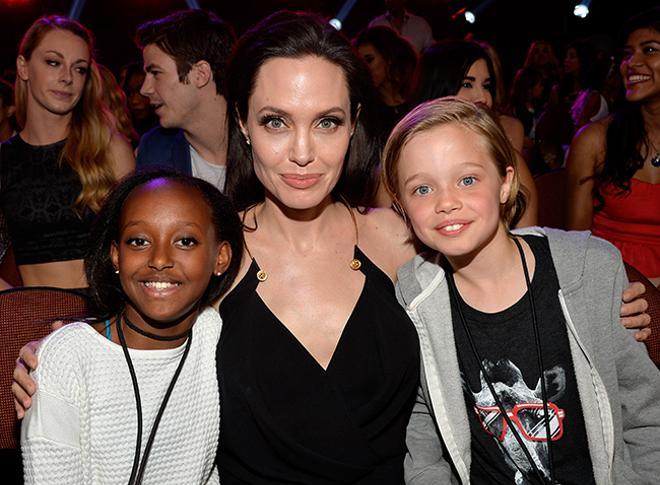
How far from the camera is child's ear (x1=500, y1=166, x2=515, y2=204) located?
1.91 metres

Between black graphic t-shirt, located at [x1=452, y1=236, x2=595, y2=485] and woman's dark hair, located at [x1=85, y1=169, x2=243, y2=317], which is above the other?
woman's dark hair, located at [x1=85, y1=169, x2=243, y2=317]

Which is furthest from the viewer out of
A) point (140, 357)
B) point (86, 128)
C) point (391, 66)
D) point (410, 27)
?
point (410, 27)

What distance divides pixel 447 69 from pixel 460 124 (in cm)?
166

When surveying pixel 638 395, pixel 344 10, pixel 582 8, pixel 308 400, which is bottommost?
pixel 308 400

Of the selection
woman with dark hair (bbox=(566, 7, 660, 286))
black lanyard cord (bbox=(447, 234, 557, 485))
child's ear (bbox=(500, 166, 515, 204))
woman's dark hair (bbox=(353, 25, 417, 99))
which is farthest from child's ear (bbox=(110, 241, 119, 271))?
woman's dark hair (bbox=(353, 25, 417, 99))

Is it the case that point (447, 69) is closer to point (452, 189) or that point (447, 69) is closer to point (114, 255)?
point (452, 189)

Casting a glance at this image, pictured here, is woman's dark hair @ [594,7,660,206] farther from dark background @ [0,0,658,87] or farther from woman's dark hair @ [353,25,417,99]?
dark background @ [0,0,658,87]

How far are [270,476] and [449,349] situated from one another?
59cm

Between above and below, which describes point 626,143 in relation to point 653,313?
above

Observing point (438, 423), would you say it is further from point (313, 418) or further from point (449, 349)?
point (313, 418)

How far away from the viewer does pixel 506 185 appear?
191cm

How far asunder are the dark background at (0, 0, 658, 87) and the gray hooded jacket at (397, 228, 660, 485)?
7825 mm

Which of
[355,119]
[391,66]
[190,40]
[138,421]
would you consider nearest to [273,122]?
[355,119]

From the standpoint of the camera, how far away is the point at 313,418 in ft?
6.02
